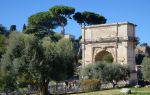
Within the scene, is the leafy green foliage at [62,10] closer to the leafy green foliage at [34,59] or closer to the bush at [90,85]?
the bush at [90,85]

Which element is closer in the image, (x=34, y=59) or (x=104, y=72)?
(x=34, y=59)

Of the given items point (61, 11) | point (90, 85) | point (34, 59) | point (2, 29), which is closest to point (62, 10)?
point (61, 11)

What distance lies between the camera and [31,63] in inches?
1134

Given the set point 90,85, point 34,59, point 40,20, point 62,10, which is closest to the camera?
point 34,59

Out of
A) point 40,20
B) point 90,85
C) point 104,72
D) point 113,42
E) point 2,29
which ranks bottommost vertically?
point 90,85

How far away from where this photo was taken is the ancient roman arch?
4631cm

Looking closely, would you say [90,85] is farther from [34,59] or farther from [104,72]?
[34,59]

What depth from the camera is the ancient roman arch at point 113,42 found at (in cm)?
4631

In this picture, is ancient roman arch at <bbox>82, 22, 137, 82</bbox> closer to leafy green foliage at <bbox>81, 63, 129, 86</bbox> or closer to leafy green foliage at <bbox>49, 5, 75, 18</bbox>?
leafy green foliage at <bbox>81, 63, 129, 86</bbox>

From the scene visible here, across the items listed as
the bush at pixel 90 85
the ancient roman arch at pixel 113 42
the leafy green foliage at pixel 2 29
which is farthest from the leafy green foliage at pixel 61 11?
the bush at pixel 90 85

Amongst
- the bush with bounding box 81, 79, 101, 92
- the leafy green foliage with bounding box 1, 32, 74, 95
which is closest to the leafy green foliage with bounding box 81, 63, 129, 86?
the bush with bounding box 81, 79, 101, 92

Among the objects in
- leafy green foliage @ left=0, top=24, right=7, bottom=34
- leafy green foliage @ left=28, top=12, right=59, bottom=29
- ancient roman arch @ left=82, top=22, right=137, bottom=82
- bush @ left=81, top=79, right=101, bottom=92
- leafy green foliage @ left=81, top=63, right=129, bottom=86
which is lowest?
bush @ left=81, top=79, right=101, bottom=92

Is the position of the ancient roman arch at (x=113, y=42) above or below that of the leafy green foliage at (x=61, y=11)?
below

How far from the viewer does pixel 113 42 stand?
155ft
